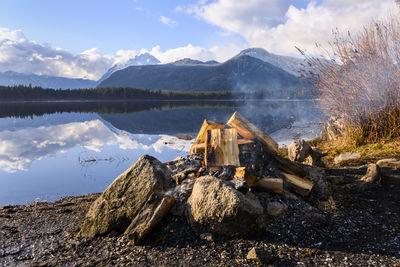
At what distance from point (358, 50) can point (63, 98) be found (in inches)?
4453

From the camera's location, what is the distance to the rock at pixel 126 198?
4883 millimetres

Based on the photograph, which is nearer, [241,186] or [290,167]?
[241,186]

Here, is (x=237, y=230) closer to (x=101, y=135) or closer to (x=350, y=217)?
(x=350, y=217)

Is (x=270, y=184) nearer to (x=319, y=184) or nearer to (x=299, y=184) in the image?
(x=299, y=184)

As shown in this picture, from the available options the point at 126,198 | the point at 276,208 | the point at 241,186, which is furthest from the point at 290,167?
the point at 126,198

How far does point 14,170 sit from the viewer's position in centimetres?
1184

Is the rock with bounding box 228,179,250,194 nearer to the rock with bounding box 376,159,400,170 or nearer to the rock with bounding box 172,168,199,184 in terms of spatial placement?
the rock with bounding box 172,168,199,184

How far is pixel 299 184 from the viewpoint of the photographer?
5.64m

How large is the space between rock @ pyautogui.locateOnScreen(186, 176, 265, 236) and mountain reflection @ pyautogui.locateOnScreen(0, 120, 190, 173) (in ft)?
35.5

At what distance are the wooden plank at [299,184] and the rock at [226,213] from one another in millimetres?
1418

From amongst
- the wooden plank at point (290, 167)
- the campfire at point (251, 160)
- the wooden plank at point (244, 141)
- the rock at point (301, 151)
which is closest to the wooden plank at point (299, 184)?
the campfire at point (251, 160)

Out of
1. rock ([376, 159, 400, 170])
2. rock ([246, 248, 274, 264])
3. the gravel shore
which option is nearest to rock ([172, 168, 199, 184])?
the gravel shore

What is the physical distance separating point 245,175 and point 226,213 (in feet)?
3.41

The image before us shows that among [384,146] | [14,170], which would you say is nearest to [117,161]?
[14,170]
